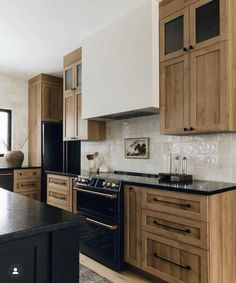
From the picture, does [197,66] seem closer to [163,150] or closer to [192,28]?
[192,28]

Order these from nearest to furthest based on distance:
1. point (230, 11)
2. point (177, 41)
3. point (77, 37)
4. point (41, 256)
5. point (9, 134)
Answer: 1. point (41, 256)
2. point (230, 11)
3. point (177, 41)
4. point (77, 37)
5. point (9, 134)

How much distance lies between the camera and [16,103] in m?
5.24

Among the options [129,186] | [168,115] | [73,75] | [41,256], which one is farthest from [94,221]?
[73,75]

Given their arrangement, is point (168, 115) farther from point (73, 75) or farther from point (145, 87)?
point (73, 75)

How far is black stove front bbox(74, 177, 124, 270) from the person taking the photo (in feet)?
8.70

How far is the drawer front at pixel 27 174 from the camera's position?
4621 millimetres

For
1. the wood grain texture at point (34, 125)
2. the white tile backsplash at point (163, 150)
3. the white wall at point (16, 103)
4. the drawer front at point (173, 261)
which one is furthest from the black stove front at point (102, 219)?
the white wall at point (16, 103)

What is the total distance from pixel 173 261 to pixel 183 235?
267mm

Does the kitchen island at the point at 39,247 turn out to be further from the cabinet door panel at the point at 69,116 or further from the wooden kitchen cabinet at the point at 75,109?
the cabinet door panel at the point at 69,116

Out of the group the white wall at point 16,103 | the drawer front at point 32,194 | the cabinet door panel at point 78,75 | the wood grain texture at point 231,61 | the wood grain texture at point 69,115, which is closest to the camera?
the wood grain texture at point 231,61

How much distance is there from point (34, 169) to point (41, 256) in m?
3.97

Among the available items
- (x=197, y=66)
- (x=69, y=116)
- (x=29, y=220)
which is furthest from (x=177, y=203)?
(x=69, y=116)

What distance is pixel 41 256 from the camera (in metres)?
1.03

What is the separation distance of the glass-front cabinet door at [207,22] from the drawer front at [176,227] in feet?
5.01
